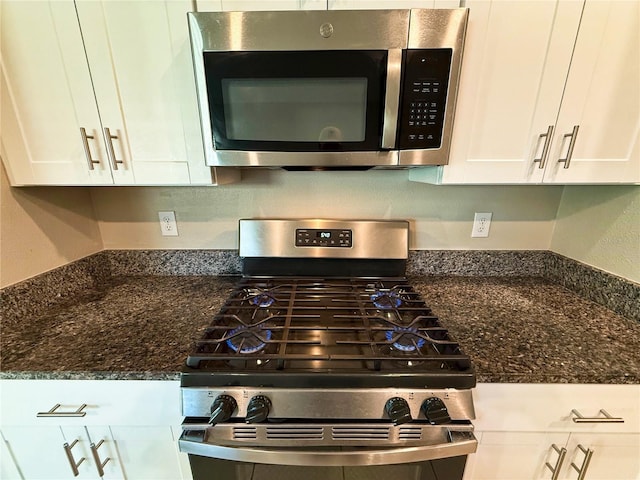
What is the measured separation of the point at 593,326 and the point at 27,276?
81.3 inches

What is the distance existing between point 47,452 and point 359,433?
1.00m

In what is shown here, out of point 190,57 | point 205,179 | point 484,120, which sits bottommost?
point 205,179

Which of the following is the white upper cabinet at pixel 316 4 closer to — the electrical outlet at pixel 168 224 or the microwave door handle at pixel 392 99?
the microwave door handle at pixel 392 99

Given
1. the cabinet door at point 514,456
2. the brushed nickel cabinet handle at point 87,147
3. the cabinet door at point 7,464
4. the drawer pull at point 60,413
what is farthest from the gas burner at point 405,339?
the cabinet door at point 7,464

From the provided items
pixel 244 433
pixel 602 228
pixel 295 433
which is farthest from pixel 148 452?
pixel 602 228

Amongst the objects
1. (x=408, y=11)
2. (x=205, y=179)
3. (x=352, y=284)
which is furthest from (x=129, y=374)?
(x=408, y=11)

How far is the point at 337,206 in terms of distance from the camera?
1.33 meters

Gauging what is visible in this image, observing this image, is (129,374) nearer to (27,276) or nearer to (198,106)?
(27,276)

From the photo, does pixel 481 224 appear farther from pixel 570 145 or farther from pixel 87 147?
pixel 87 147

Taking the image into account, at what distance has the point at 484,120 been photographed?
3.08ft

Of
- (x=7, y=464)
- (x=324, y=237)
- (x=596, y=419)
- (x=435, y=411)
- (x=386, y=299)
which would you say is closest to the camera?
(x=435, y=411)

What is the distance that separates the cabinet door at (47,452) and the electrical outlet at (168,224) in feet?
2.62

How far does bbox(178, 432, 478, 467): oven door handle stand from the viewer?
0.73 m

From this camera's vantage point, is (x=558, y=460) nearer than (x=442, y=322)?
Yes
